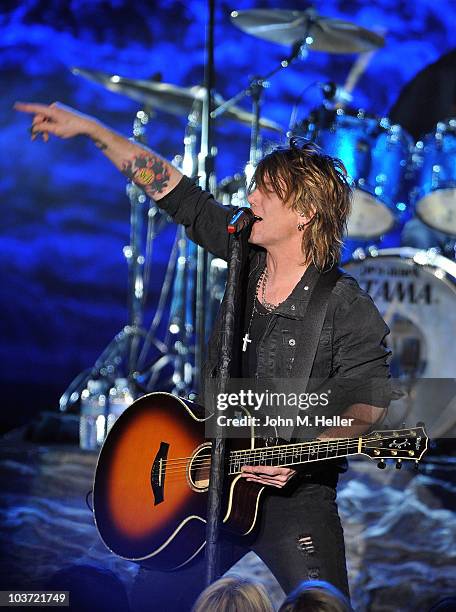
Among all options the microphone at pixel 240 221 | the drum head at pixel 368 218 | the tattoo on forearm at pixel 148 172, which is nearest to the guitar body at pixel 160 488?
the microphone at pixel 240 221

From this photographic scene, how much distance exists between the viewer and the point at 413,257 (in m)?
5.58

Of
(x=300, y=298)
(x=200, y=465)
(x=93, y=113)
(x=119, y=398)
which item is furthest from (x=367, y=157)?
(x=200, y=465)

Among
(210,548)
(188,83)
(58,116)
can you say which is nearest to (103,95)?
(188,83)

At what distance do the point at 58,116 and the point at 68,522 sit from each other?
8.24 ft

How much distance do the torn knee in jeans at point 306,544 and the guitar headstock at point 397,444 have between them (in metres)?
0.34

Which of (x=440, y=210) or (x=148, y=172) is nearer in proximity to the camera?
(x=148, y=172)

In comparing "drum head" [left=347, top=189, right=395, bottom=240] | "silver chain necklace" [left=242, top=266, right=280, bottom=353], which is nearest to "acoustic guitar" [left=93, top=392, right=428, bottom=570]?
"silver chain necklace" [left=242, top=266, right=280, bottom=353]

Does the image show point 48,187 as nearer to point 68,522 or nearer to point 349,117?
point 349,117

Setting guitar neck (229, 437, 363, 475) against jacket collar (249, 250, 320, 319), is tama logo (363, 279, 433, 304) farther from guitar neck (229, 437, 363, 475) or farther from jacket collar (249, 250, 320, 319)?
guitar neck (229, 437, 363, 475)

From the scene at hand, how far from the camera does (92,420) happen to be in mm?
5547

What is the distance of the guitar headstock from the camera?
245 cm

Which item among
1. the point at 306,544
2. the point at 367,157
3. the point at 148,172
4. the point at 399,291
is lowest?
the point at 306,544

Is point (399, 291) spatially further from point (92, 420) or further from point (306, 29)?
point (92, 420)

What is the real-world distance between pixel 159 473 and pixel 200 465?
0.50 ft
